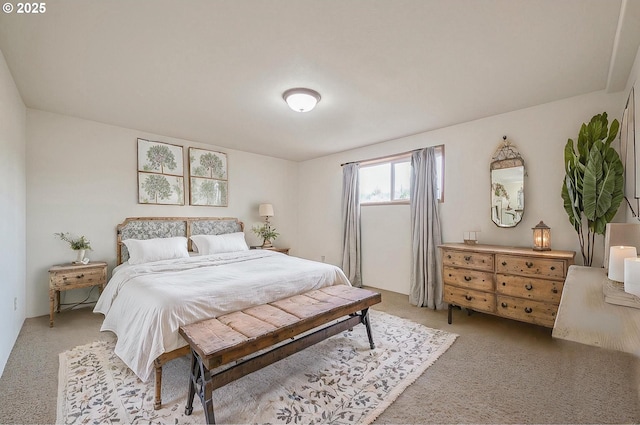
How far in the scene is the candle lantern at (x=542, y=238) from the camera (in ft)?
9.42

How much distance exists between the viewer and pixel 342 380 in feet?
6.83

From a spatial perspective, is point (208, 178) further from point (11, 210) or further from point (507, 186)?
point (507, 186)

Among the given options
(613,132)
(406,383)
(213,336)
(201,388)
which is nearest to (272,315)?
(213,336)

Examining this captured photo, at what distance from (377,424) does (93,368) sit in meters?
2.27

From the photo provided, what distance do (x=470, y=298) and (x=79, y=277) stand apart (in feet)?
14.9

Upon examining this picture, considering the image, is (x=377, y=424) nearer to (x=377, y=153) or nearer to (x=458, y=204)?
(x=458, y=204)

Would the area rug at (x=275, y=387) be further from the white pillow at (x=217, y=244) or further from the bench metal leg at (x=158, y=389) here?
the white pillow at (x=217, y=244)

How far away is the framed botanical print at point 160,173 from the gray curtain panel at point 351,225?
9.15 ft

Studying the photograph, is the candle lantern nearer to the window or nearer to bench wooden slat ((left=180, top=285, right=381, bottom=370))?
the window

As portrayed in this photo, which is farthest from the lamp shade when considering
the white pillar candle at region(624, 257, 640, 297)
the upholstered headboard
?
the white pillar candle at region(624, 257, 640, 297)

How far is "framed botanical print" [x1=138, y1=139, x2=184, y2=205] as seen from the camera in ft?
13.2

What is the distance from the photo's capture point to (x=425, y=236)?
3.91 metres

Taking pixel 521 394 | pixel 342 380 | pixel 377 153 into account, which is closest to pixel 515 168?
pixel 377 153

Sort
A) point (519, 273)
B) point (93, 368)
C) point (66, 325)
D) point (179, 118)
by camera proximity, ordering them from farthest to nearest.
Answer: point (179, 118)
point (66, 325)
point (519, 273)
point (93, 368)
